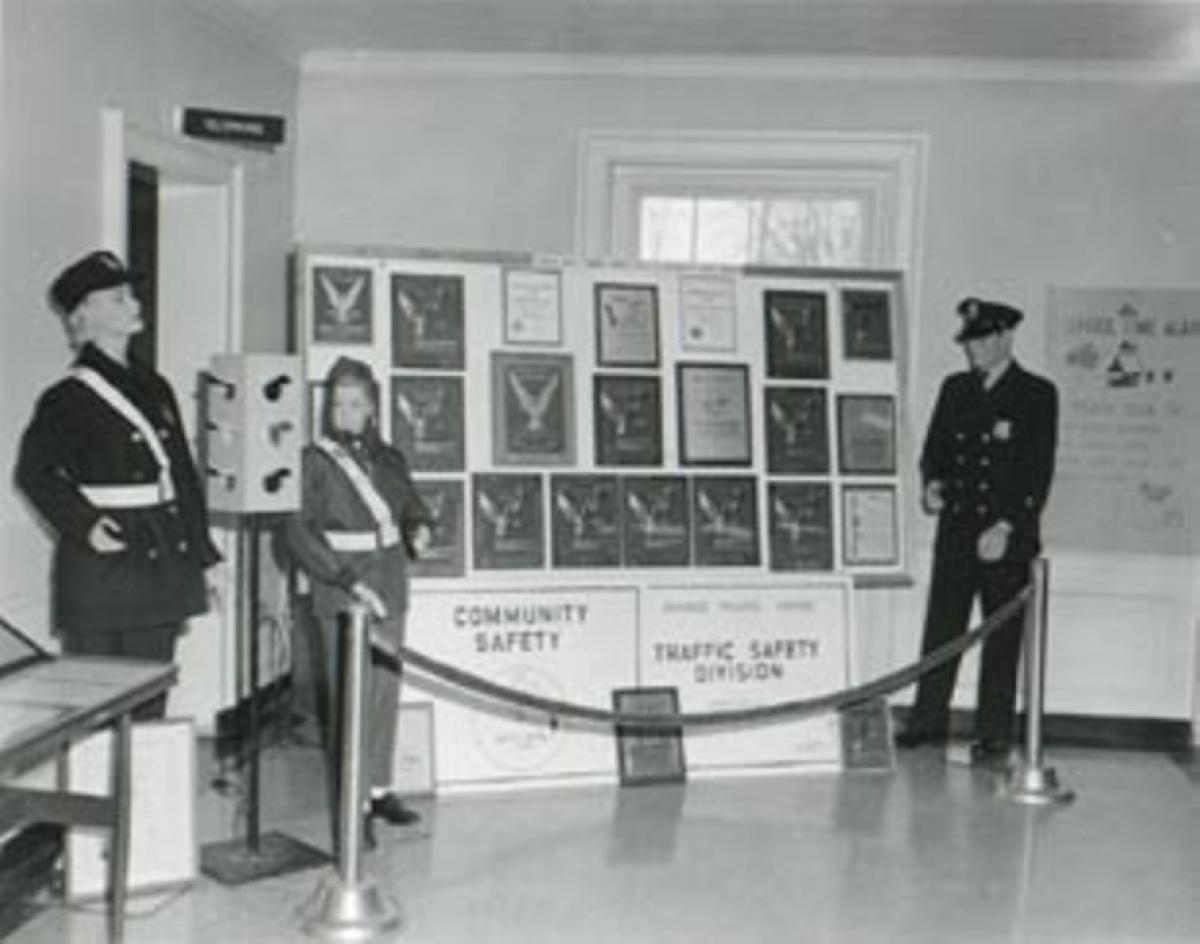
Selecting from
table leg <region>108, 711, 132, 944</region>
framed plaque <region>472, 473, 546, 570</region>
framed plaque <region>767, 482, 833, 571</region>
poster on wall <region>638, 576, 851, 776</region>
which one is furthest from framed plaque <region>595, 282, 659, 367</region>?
table leg <region>108, 711, 132, 944</region>

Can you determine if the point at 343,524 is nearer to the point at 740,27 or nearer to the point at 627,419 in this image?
the point at 627,419

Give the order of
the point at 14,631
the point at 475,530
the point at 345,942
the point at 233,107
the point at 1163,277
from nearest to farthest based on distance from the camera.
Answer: the point at 14,631 → the point at 345,942 → the point at 475,530 → the point at 233,107 → the point at 1163,277

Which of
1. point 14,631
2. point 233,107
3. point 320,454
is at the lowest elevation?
point 14,631

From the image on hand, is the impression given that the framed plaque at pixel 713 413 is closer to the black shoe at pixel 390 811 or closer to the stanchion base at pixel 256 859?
the black shoe at pixel 390 811

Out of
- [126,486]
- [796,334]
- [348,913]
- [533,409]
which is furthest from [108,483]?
[796,334]

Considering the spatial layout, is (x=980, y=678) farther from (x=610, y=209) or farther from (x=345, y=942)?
(x=345, y=942)

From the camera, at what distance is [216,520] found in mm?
6148

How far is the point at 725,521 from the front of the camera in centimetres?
602

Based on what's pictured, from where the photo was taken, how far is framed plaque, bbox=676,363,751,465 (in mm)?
6027

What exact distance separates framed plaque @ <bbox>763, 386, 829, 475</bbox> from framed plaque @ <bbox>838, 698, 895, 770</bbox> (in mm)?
835

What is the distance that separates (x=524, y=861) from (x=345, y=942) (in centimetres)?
82

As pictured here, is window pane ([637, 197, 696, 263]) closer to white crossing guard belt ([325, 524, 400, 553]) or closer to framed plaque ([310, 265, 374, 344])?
framed plaque ([310, 265, 374, 344])

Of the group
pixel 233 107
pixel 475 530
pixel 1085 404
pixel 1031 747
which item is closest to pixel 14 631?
pixel 475 530

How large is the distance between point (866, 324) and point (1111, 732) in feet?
6.19
